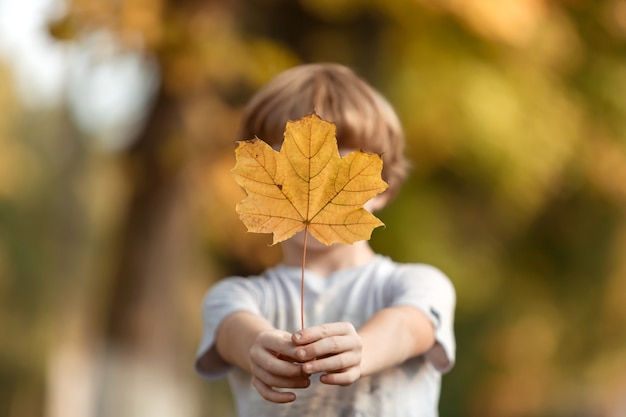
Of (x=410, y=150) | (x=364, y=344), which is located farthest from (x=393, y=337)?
(x=410, y=150)

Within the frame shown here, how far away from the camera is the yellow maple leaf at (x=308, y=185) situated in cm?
136

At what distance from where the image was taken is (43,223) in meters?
20.7

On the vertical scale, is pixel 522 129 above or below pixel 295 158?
above

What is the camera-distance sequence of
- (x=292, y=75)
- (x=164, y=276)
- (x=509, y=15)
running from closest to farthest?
(x=292, y=75)
(x=509, y=15)
(x=164, y=276)

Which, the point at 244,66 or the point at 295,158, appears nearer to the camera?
the point at 295,158

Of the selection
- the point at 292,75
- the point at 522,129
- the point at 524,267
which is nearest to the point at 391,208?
the point at 522,129

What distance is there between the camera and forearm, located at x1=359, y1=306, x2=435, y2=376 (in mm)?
1541

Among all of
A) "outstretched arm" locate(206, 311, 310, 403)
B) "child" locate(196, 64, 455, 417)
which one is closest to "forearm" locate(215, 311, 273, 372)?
"child" locate(196, 64, 455, 417)

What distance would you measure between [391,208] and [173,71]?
1.96 metres

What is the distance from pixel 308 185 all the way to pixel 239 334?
1.37 ft

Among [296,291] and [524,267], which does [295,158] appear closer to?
[296,291]

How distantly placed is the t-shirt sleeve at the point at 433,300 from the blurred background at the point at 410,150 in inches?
115

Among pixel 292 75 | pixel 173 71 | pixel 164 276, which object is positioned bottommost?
pixel 164 276

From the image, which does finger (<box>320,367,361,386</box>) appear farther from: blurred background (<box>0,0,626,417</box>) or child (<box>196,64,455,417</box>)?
blurred background (<box>0,0,626,417</box>)
